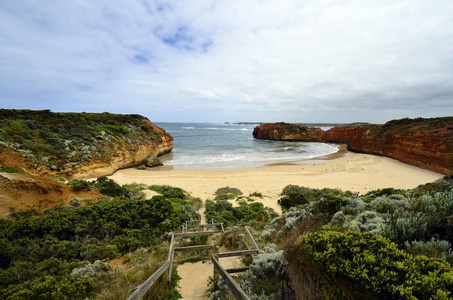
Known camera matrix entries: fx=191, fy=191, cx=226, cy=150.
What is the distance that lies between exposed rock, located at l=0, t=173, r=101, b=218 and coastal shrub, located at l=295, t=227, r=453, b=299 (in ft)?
33.1

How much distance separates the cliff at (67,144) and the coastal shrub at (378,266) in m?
16.4

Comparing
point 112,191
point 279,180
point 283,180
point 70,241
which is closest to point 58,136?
point 112,191

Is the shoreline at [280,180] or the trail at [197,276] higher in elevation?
the trail at [197,276]

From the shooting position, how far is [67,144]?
58.5 ft

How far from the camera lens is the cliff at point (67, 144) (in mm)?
13977

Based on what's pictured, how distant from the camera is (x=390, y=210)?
15.2 feet

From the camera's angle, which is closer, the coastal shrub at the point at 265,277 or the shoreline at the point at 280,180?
the coastal shrub at the point at 265,277

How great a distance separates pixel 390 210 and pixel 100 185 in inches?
524

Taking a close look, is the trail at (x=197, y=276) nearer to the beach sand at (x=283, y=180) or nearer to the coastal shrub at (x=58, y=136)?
the beach sand at (x=283, y=180)

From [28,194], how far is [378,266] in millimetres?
11421

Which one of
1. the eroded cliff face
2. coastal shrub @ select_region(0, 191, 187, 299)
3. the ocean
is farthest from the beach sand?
coastal shrub @ select_region(0, 191, 187, 299)

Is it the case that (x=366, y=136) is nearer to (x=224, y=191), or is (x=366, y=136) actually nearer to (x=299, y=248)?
(x=224, y=191)

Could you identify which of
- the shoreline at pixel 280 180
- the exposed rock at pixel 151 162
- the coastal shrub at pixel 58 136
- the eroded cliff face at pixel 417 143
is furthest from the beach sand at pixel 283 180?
the exposed rock at pixel 151 162

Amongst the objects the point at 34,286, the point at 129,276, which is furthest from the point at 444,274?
the point at 34,286
